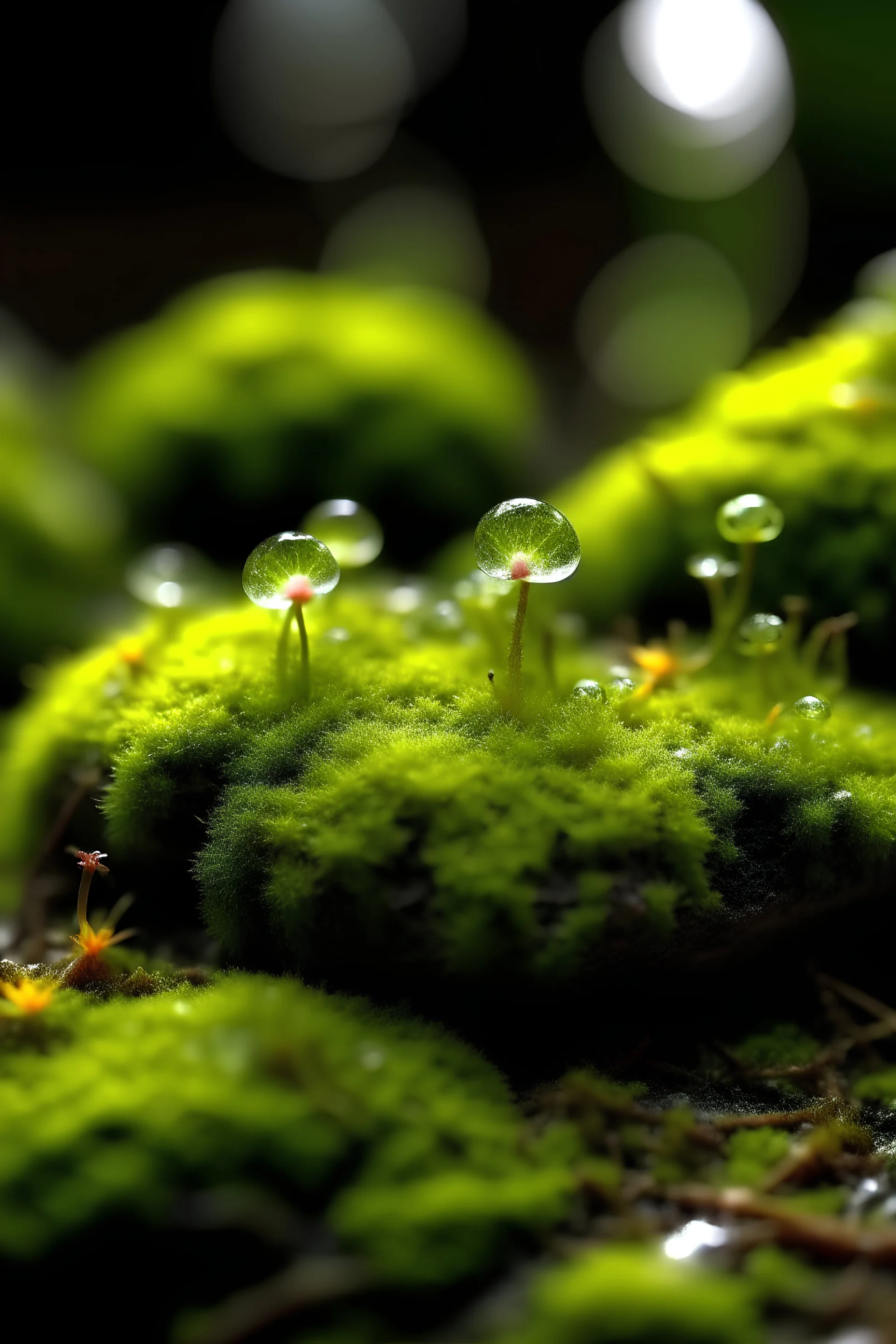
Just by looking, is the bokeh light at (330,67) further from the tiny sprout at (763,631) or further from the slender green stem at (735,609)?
the tiny sprout at (763,631)

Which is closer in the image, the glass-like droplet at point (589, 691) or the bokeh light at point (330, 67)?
the glass-like droplet at point (589, 691)

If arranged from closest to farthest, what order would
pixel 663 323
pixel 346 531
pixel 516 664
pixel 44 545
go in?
pixel 516 664
pixel 346 531
pixel 44 545
pixel 663 323

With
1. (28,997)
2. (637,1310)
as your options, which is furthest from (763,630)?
(28,997)

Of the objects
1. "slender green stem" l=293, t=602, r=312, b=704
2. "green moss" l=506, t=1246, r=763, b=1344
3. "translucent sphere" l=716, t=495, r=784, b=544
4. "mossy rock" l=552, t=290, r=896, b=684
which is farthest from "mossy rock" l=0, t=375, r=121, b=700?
"green moss" l=506, t=1246, r=763, b=1344

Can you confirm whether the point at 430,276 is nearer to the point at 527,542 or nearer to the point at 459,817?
the point at 527,542

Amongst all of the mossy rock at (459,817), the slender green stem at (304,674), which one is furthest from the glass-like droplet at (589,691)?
the slender green stem at (304,674)

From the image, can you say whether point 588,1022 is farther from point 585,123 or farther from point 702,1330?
point 585,123

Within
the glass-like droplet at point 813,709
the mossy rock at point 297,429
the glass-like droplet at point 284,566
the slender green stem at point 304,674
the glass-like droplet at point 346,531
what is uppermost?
the mossy rock at point 297,429

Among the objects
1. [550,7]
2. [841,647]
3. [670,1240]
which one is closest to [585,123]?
[550,7]
